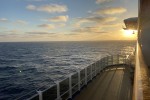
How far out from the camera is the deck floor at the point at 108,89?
8.29m

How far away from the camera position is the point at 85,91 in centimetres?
916

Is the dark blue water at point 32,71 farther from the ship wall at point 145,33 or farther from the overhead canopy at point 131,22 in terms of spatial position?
the ship wall at point 145,33

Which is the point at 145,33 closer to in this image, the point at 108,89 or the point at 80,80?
the point at 108,89

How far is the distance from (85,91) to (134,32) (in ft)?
38.8

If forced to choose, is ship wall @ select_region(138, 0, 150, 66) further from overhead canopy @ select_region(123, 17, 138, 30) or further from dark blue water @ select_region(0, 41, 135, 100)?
dark blue water @ select_region(0, 41, 135, 100)

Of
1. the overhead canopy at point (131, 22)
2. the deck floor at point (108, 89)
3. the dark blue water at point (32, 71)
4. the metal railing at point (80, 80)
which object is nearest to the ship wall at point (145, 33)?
the metal railing at point (80, 80)

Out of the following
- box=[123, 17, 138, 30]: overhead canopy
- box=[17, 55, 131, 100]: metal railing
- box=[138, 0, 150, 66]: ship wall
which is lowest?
box=[17, 55, 131, 100]: metal railing

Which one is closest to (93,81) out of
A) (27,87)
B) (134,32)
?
(134,32)

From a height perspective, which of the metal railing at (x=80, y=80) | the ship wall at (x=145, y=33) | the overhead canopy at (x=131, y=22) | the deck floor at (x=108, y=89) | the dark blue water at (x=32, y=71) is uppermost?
the overhead canopy at (x=131, y=22)

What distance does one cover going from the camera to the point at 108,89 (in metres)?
9.41

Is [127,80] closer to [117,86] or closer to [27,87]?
[117,86]

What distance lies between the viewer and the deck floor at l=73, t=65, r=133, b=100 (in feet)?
27.2

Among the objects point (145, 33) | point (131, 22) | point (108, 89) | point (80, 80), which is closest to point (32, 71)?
point (131, 22)

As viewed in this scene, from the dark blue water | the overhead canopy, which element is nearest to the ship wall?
the overhead canopy
